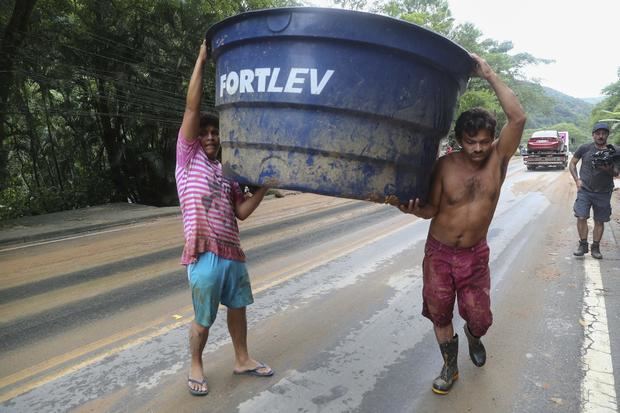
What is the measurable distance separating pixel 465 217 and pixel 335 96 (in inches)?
49.0

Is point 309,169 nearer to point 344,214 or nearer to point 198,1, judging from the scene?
point 344,214

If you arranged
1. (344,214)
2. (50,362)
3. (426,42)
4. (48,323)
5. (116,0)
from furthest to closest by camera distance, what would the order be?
(116,0)
(344,214)
(48,323)
(50,362)
(426,42)

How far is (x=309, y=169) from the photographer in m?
1.70

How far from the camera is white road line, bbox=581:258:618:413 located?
8.39 feet

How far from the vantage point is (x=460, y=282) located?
103 inches

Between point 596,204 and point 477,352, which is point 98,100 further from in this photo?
point 477,352

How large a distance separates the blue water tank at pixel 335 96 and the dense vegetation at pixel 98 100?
9972mm

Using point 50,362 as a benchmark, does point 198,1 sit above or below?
above

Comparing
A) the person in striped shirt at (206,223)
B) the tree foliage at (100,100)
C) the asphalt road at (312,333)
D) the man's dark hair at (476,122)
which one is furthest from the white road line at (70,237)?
the man's dark hair at (476,122)

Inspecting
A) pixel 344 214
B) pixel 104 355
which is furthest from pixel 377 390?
pixel 344 214

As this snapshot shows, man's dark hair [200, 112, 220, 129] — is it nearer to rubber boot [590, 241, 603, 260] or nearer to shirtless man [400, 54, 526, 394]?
shirtless man [400, 54, 526, 394]

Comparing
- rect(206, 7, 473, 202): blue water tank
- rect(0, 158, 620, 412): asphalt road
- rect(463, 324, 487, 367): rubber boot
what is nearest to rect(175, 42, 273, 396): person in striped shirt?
rect(0, 158, 620, 412): asphalt road

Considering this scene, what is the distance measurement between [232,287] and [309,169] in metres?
1.18

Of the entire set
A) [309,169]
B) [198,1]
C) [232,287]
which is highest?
[198,1]
